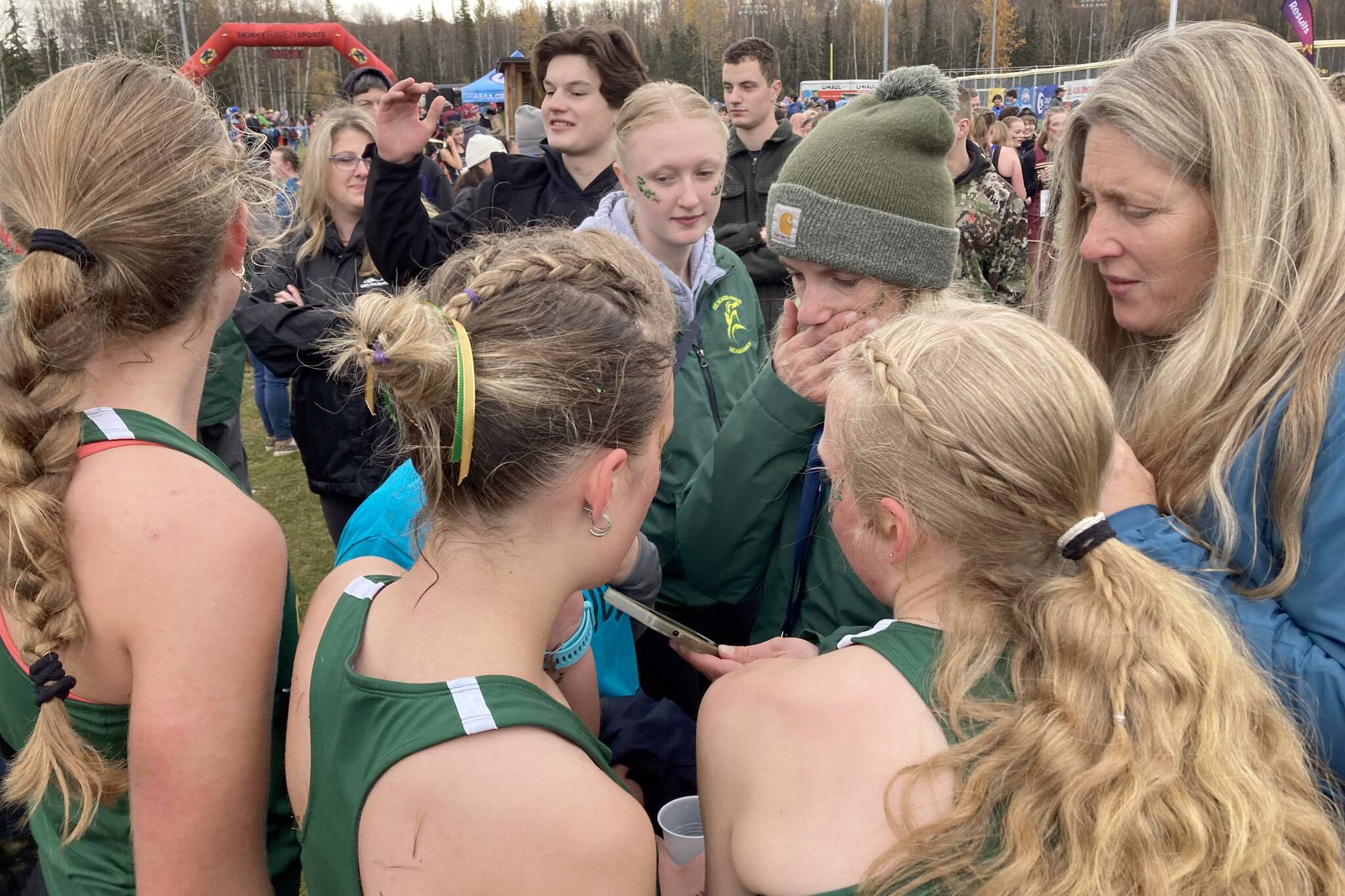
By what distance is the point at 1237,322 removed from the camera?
1.57 m

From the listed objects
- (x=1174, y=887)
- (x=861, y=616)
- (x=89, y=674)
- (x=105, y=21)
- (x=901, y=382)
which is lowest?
(x=861, y=616)

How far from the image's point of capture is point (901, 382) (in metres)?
1.23

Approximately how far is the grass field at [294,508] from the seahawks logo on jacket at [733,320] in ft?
8.93

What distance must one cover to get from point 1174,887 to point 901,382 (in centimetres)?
66

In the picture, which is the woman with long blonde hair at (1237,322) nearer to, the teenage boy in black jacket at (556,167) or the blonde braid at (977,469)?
the blonde braid at (977,469)

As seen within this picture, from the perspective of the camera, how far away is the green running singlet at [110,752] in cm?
130

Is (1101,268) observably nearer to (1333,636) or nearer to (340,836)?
(1333,636)

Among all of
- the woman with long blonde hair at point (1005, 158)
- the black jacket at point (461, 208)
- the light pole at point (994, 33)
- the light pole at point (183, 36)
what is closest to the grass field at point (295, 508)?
the black jacket at point (461, 208)

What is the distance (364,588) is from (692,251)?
203 centimetres

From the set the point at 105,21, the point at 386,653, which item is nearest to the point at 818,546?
the point at 386,653

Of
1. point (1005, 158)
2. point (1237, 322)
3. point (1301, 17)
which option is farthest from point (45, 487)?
point (1301, 17)

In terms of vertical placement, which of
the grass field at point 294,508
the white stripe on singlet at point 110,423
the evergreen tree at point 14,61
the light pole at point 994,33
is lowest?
the grass field at point 294,508

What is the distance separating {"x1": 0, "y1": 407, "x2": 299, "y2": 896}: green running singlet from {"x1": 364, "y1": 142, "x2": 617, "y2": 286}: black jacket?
2.18m

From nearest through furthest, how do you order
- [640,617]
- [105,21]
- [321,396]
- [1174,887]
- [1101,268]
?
[1174,887] < [640,617] < [1101,268] < [321,396] < [105,21]
